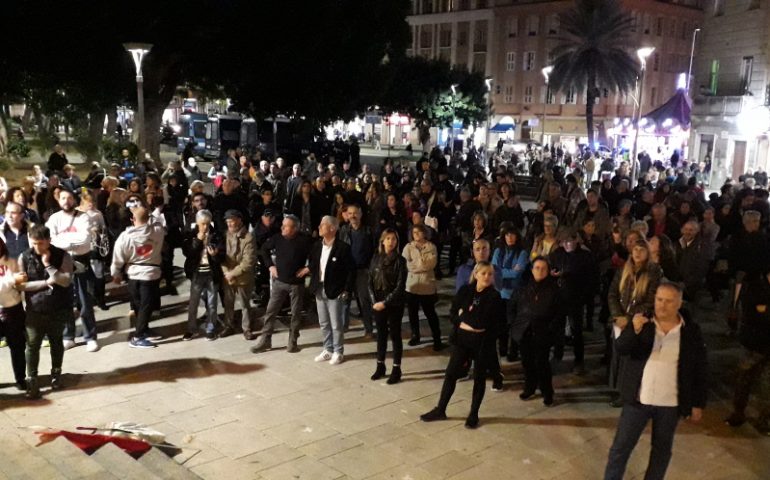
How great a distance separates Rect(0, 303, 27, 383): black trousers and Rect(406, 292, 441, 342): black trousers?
414 centimetres

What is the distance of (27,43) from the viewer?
22641 millimetres

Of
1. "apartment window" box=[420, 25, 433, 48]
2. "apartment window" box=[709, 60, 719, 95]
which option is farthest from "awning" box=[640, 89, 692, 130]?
"apartment window" box=[420, 25, 433, 48]

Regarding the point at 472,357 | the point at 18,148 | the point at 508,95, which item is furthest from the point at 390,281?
the point at 508,95

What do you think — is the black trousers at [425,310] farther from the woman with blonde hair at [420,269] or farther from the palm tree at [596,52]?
the palm tree at [596,52]

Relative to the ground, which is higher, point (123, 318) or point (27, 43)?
point (27, 43)

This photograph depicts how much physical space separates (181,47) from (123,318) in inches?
699

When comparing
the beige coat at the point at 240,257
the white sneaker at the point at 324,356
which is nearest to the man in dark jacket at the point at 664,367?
the white sneaker at the point at 324,356

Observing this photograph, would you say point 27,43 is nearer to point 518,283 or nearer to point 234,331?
point 234,331

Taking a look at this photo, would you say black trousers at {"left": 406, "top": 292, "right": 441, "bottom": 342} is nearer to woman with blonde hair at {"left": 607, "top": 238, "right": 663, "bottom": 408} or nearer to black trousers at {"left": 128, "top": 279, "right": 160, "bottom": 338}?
woman with blonde hair at {"left": 607, "top": 238, "right": 663, "bottom": 408}

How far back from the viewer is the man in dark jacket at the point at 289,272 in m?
8.38

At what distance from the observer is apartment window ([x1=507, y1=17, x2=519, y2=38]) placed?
66500mm

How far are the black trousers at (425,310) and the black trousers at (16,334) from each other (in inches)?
163

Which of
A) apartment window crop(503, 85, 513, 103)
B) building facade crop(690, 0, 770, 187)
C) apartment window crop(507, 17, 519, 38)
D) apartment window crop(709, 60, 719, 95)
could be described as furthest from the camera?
apartment window crop(503, 85, 513, 103)

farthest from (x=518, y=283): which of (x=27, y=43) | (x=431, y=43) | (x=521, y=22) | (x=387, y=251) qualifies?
(x=431, y=43)
